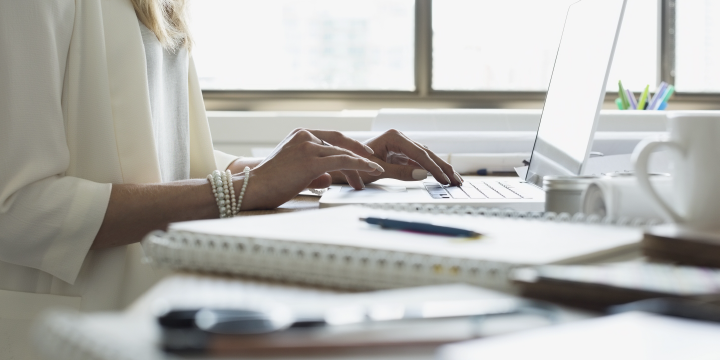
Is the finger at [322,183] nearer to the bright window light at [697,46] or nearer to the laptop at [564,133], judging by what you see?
the laptop at [564,133]

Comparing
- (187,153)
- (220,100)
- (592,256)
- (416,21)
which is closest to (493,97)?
(416,21)

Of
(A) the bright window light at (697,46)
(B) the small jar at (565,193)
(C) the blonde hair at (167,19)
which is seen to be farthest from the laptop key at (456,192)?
(A) the bright window light at (697,46)

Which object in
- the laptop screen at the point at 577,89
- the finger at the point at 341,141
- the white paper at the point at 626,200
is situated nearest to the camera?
the white paper at the point at 626,200

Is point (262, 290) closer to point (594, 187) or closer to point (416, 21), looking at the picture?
point (594, 187)

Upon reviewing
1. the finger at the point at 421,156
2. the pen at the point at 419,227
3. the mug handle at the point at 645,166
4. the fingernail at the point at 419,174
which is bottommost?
the fingernail at the point at 419,174

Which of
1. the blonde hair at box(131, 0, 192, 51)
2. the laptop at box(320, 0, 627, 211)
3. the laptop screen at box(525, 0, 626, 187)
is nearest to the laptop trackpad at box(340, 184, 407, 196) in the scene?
the laptop at box(320, 0, 627, 211)

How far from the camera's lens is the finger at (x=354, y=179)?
846mm

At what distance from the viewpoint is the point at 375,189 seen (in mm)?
846

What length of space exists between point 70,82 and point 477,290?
67cm

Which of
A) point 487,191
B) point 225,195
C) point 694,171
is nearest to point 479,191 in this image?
point 487,191

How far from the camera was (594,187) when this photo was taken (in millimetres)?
440

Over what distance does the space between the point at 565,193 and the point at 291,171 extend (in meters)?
0.34

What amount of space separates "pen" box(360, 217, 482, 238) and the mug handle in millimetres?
126

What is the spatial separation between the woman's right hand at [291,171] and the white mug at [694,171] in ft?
1.28
